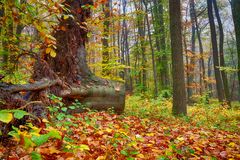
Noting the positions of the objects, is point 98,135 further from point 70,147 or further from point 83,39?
point 83,39

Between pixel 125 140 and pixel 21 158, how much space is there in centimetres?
189

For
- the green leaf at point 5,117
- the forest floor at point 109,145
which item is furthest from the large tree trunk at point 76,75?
the green leaf at point 5,117

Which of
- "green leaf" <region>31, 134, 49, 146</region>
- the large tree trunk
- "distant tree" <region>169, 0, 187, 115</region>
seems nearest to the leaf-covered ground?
"green leaf" <region>31, 134, 49, 146</region>

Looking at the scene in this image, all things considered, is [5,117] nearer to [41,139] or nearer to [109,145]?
[41,139]

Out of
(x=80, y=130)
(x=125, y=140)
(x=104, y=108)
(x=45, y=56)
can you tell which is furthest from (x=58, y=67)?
(x=125, y=140)

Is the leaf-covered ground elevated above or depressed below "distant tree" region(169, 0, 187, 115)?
below

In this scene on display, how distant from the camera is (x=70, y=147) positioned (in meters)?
2.73

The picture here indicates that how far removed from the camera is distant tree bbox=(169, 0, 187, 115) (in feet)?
29.3

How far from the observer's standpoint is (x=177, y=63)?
8.98m

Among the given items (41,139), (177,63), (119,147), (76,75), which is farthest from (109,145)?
(177,63)

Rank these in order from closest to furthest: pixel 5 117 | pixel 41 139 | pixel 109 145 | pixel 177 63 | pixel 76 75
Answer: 1. pixel 5 117
2. pixel 41 139
3. pixel 109 145
4. pixel 76 75
5. pixel 177 63

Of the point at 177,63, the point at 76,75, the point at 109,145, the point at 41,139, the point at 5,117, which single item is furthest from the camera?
the point at 177,63

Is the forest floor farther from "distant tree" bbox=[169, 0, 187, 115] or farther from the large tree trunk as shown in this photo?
"distant tree" bbox=[169, 0, 187, 115]

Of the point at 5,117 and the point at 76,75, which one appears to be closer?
the point at 5,117
